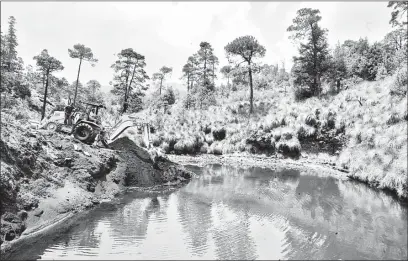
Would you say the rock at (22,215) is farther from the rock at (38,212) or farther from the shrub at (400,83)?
the shrub at (400,83)

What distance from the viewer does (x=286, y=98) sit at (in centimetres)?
3247

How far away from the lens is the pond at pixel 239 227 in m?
7.07

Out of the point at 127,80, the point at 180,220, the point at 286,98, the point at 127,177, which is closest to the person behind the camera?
the point at 180,220

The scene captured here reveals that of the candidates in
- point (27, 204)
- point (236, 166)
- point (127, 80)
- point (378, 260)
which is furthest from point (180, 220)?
point (127, 80)

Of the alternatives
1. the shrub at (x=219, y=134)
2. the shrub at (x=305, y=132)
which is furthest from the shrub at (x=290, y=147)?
the shrub at (x=219, y=134)

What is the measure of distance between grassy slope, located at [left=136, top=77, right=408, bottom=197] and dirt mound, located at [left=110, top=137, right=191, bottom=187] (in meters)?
11.6

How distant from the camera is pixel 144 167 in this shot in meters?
15.0

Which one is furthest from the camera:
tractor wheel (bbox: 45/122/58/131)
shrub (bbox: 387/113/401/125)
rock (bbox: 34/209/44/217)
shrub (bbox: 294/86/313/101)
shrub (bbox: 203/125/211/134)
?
shrub (bbox: 203/125/211/134)

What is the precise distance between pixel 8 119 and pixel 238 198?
10711mm

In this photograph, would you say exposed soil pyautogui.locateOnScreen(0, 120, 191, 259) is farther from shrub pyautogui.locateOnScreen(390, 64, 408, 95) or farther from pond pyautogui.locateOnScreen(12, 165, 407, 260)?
shrub pyautogui.locateOnScreen(390, 64, 408, 95)

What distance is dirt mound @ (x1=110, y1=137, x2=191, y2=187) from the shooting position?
1430 cm

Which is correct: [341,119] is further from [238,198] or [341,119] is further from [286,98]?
[238,198]

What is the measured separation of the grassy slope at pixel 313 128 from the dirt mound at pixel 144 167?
1161cm

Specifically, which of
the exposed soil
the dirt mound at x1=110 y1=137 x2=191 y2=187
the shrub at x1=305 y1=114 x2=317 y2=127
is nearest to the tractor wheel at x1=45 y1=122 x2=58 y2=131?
the exposed soil
